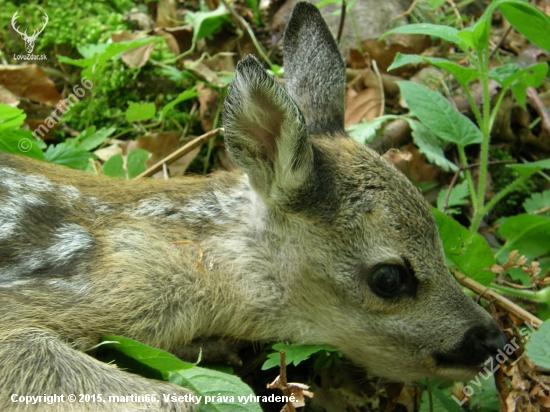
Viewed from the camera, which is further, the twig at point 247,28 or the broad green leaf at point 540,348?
the twig at point 247,28

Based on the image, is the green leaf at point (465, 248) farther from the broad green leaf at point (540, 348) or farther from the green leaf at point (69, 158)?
the green leaf at point (69, 158)

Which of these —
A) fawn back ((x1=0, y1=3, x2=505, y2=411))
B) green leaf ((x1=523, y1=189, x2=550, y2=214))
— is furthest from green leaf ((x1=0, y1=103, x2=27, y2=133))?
green leaf ((x1=523, y1=189, x2=550, y2=214))

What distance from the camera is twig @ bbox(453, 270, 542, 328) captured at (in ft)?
13.4

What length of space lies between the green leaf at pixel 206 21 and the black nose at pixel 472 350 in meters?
4.09

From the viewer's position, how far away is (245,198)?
13.5 feet

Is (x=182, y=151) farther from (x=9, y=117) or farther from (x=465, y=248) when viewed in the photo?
(x=465, y=248)

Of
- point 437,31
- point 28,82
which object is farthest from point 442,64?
point 28,82

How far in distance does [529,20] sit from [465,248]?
4.98 ft

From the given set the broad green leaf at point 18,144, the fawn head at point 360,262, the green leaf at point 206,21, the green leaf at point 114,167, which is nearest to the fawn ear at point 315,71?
the fawn head at point 360,262

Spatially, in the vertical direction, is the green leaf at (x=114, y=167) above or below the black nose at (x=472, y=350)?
above

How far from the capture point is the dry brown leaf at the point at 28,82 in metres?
5.86

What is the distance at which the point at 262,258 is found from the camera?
3938 mm

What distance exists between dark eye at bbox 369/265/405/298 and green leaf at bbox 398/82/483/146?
59.6 inches

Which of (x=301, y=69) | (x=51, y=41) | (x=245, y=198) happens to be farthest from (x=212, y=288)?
(x=51, y=41)
